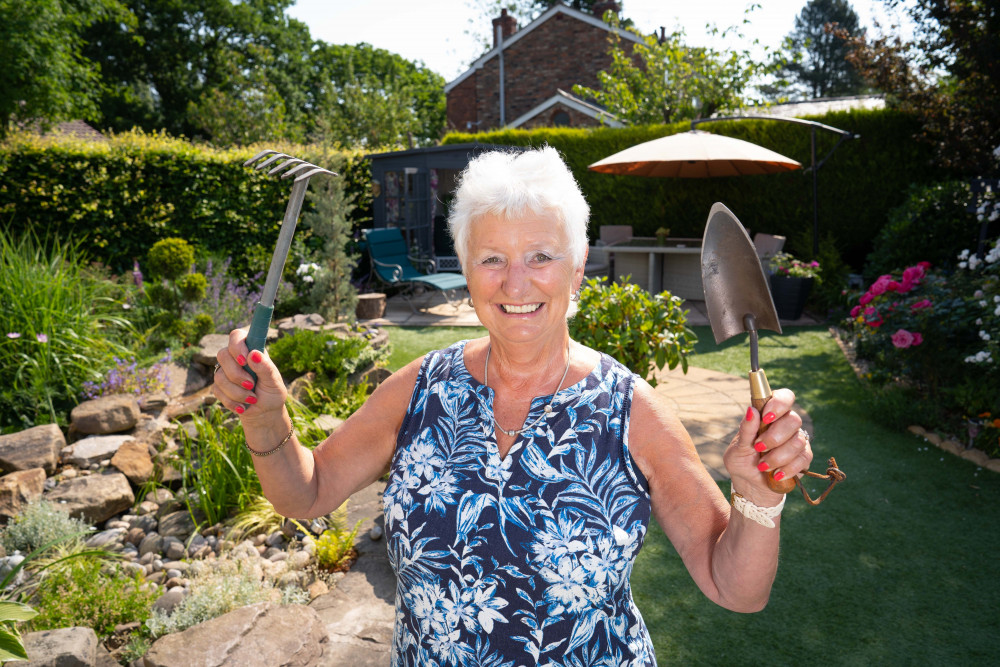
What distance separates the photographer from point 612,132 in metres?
11.9

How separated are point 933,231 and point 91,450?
29.3 feet

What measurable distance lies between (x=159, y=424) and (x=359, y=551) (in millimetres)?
2391

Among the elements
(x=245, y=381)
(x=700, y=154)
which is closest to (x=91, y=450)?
(x=245, y=381)

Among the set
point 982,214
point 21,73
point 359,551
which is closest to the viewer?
point 359,551

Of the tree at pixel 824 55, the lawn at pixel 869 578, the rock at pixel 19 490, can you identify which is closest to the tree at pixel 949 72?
the lawn at pixel 869 578

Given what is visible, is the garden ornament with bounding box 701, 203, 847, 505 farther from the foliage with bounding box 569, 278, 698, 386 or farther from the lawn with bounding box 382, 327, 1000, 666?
the foliage with bounding box 569, 278, 698, 386

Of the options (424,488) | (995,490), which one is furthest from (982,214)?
(424,488)

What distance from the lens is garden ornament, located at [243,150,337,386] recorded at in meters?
1.09

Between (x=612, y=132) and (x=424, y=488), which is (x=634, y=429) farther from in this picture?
(x=612, y=132)

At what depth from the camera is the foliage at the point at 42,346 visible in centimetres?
441

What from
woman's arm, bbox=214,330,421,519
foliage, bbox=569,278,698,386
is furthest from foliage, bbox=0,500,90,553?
foliage, bbox=569,278,698,386

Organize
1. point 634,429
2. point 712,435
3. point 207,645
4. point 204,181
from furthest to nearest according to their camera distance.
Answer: point 204,181, point 712,435, point 207,645, point 634,429

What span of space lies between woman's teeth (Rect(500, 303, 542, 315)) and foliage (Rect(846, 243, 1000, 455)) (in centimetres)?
374

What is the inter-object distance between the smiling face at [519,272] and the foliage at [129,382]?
4235 millimetres
